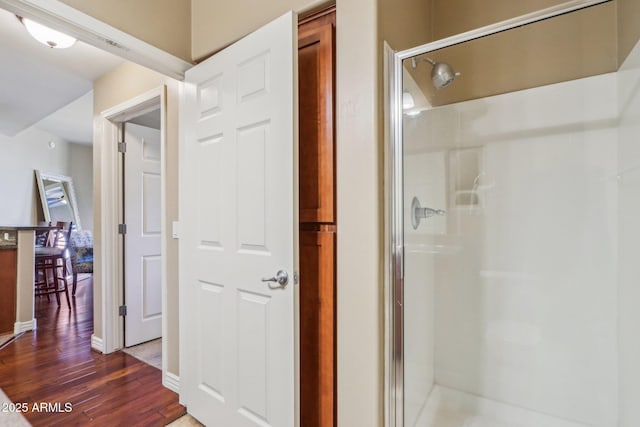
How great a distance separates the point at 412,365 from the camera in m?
1.49

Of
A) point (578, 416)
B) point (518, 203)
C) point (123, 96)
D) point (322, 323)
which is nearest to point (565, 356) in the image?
point (578, 416)

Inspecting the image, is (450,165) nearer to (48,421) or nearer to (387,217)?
(387,217)

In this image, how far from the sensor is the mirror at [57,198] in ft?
18.8

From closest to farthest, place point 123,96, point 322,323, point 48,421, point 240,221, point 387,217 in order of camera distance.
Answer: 1. point 387,217
2. point 322,323
3. point 240,221
4. point 48,421
5. point 123,96

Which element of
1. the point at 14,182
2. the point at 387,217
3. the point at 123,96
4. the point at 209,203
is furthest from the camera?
the point at 14,182

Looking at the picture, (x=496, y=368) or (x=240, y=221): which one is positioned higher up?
(x=240, y=221)

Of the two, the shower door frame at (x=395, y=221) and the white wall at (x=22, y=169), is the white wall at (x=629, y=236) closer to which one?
the shower door frame at (x=395, y=221)

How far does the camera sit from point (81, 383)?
2205 mm

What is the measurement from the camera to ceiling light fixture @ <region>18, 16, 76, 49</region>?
6.59 feet

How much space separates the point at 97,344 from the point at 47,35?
2.42 meters

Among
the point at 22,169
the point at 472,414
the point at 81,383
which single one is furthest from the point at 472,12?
the point at 22,169

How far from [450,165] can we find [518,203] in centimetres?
41

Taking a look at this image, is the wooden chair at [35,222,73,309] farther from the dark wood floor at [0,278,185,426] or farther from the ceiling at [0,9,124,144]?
the ceiling at [0,9,124,144]

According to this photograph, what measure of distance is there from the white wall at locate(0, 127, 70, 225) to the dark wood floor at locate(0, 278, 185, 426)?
3314 millimetres
